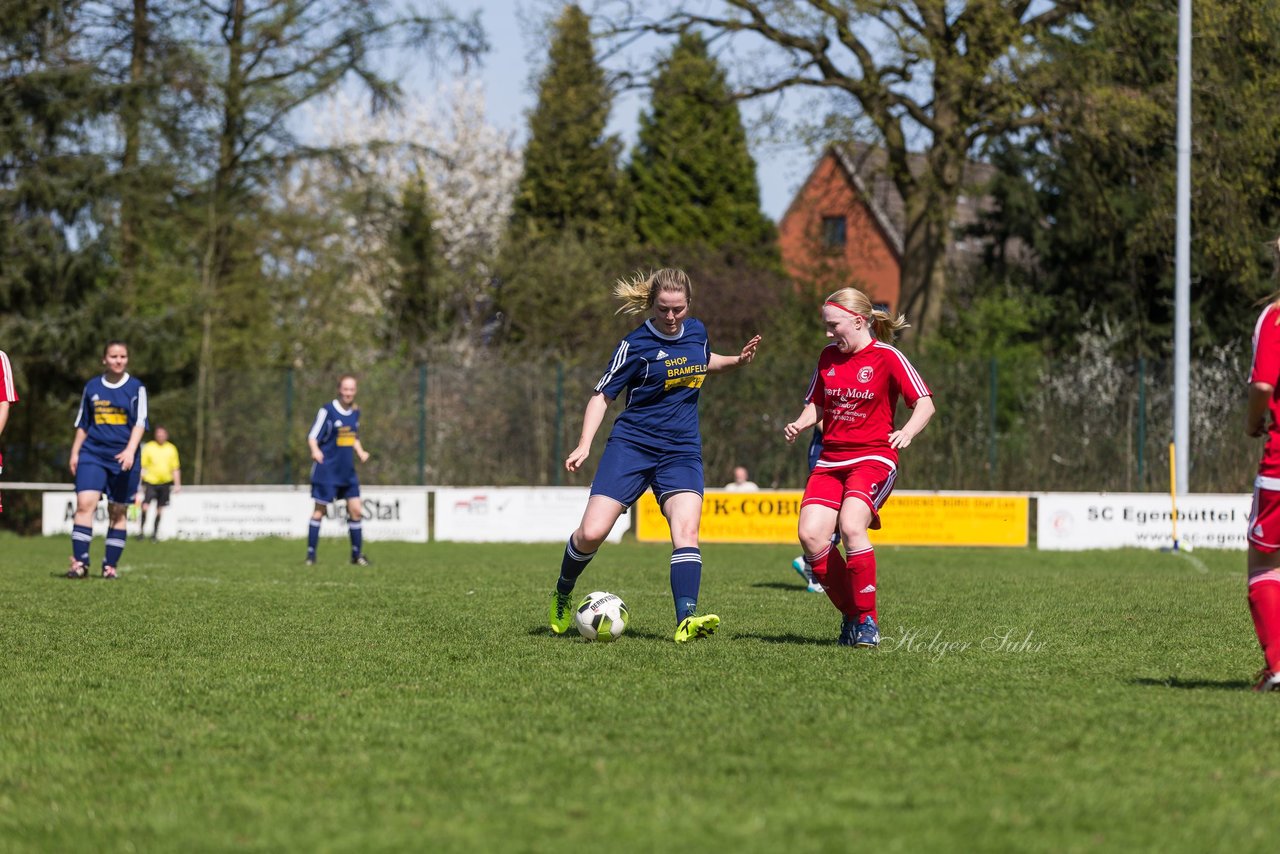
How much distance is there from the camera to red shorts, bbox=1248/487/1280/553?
618 centimetres

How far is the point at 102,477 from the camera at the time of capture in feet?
42.9

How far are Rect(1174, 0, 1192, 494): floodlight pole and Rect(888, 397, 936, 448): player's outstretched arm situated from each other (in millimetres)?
14912

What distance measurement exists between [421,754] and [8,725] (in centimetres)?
179

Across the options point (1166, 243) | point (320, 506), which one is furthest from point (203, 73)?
point (1166, 243)

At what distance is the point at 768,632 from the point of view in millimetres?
9133

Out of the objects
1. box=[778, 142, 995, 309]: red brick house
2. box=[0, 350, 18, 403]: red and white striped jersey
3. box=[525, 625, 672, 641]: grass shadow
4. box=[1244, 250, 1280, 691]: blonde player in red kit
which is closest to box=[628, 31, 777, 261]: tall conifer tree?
box=[778, 142, 995, 309]: red brick house

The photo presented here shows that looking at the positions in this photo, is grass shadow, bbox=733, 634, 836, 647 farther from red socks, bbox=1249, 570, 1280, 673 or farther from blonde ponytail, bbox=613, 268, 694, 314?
red socks, bbox=1249, 570, 1280, 673

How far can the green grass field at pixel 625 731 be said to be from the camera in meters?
4.20

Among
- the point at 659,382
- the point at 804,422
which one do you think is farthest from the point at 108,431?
the point at 804,422

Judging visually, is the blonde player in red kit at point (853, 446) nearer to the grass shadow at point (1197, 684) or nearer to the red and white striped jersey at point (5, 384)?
the grass shadow at point (1197, 684)

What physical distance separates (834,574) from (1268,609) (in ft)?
8.11

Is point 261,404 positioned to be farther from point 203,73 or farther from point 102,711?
point 102,711

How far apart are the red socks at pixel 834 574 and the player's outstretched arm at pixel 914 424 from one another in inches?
26.4

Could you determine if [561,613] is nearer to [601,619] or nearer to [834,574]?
[601,619]
